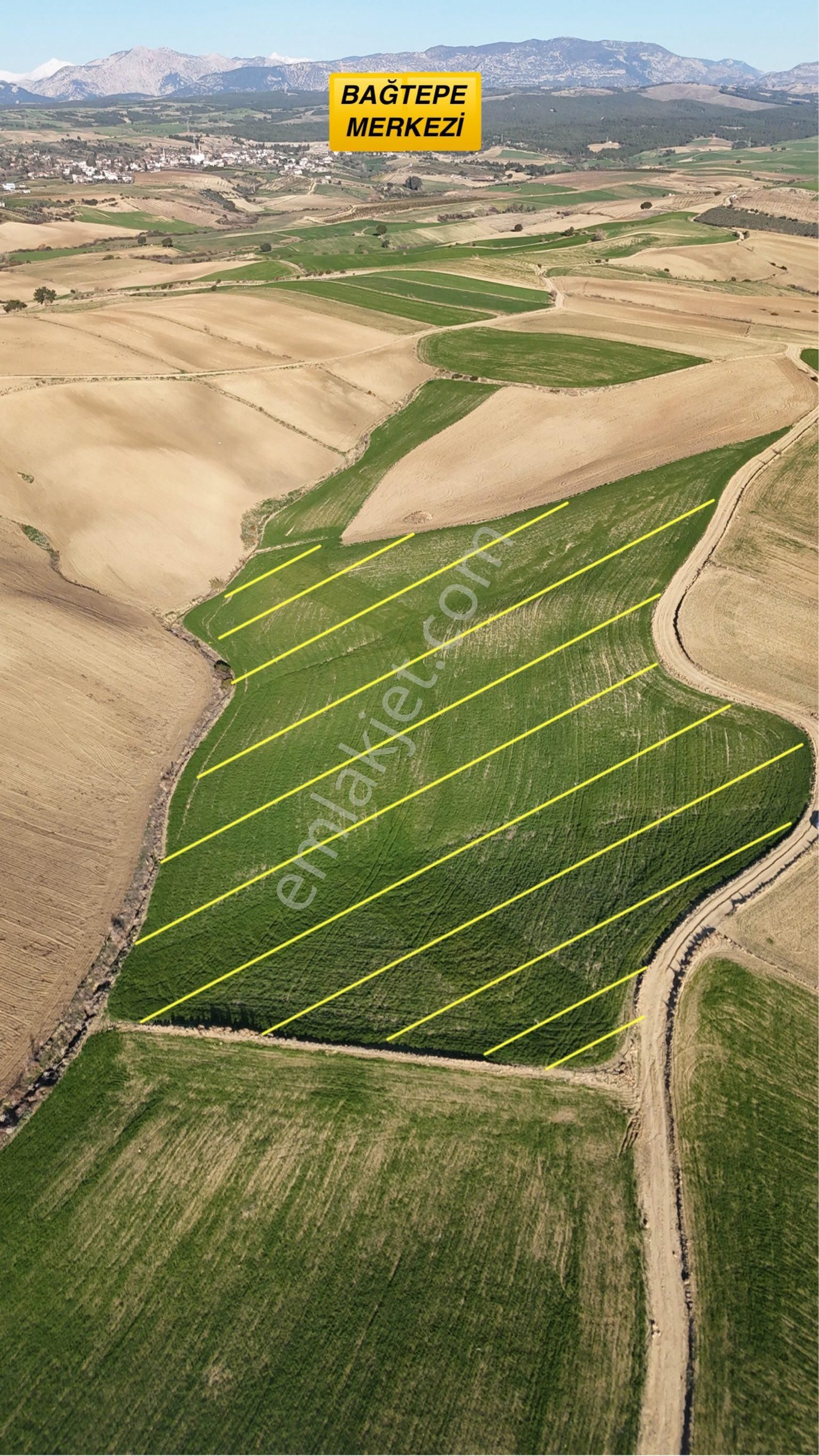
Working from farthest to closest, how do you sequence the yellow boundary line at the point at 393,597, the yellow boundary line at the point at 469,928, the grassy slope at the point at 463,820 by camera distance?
1. the yellow boundary line at the point at 393,597
2. the grassy slope at the point at 463,820
3. the yellow boundary line at the point at 469,928

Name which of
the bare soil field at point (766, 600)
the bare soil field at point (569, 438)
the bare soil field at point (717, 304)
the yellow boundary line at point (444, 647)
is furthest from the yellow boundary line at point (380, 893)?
the bare soil field at point (717, 304)

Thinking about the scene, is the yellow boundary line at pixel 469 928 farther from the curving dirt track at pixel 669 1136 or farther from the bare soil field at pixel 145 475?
the bare soil field at pixel 145 475

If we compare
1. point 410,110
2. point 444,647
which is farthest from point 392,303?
point 444,647

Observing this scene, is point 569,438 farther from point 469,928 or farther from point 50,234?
point 50,234

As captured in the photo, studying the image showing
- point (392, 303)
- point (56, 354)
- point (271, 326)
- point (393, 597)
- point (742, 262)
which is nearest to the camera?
point (393, 597)

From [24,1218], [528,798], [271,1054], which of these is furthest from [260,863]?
[24,1218]
